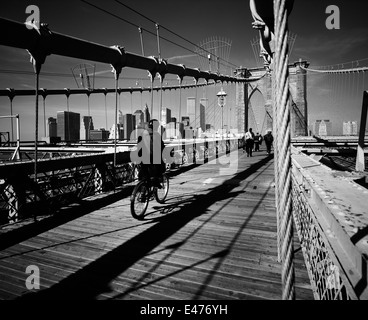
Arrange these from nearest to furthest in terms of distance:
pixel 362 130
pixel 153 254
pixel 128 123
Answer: pixel 153 254 → pixel 362 130 → pixel 128 123

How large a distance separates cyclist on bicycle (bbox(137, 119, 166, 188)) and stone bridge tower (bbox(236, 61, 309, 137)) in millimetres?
29046

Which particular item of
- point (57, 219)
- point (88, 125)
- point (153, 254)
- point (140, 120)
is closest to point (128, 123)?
point (88, 125)

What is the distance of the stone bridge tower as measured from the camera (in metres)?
32.7

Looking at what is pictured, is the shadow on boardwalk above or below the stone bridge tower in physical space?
below

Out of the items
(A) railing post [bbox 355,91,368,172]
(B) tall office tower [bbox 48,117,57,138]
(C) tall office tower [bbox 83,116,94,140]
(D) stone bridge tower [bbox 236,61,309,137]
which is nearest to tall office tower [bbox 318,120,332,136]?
(D) stone bridge tower [bbox 236,61,309,137]

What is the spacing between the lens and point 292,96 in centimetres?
3325

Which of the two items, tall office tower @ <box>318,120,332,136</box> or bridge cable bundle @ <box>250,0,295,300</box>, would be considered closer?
bridge cable bundle @ <box>250,0,295,300</box>

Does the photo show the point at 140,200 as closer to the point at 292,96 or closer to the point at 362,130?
the point at 362,130

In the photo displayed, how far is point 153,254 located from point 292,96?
35.8 m

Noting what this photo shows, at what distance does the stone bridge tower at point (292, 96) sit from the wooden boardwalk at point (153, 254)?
29416 millimetres

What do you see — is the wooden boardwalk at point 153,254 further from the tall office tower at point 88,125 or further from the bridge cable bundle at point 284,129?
the tall office tower at point 88,125

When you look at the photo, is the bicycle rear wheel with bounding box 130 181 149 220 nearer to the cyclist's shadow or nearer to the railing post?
the cyclist's shadow

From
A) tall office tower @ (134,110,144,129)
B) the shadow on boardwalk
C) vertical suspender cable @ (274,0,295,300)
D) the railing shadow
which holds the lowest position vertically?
the shadow on boardwalk
